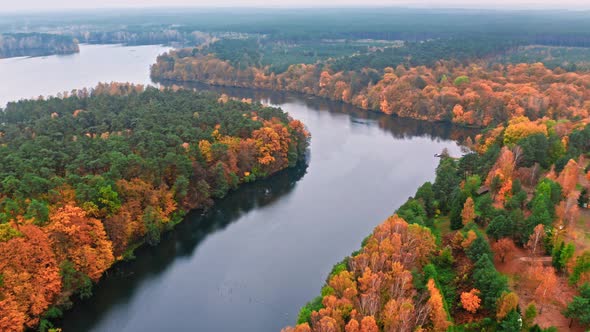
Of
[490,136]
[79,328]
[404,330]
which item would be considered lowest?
[79,328]

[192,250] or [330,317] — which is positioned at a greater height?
[330,317]

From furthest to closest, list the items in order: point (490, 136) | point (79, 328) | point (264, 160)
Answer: point (490, 136) < point (264, 160) < point (79, 328)

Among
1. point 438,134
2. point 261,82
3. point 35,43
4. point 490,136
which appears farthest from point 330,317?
point 35,43

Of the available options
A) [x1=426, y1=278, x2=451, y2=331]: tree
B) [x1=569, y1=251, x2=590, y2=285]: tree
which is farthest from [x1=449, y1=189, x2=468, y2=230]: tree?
[x1=426, y1=278, x2=451, y2=331]: tree

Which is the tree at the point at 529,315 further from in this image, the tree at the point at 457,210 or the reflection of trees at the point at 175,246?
the reflection of trees at the point at 175,246

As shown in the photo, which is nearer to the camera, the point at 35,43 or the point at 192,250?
the point at 192,250

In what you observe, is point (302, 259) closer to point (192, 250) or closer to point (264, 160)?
point (192, 250)

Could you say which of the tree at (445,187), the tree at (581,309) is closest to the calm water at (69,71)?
the tree at (445,187)
